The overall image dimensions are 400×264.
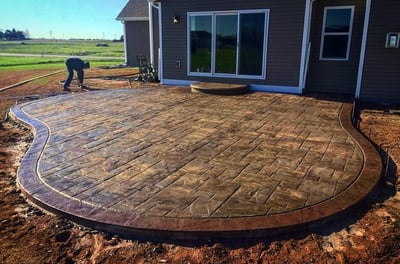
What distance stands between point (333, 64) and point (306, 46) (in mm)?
986

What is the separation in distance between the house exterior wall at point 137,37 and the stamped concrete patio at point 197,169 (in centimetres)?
1198

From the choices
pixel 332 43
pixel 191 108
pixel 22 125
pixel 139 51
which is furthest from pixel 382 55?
pixel 139 51

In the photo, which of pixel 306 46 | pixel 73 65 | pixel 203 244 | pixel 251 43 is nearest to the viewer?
pixel 203 244

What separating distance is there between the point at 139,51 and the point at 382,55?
44.4ft

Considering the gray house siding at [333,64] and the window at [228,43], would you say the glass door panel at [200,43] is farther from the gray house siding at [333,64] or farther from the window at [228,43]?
the gray house siding at [333,64]

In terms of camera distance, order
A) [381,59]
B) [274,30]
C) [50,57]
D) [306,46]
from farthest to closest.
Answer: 1. [50,57]
2. [274,30]
3. [306,46]
4. [381,59]

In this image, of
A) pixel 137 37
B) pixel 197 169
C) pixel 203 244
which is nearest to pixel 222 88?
pixel 197 169

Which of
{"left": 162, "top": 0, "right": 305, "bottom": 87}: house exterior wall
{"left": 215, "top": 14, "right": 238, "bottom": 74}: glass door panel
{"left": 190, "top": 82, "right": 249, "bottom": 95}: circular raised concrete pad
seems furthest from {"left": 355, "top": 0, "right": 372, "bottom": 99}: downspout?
{"left": 215, "top": 14, "right": 238, "bottom": 74}: glass door panel

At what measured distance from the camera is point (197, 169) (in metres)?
3.66

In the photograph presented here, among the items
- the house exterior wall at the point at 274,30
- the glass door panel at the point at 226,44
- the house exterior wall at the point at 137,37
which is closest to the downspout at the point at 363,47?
the house exterior wall at the point at 274,30

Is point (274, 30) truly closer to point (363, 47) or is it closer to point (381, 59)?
point (363, 47)

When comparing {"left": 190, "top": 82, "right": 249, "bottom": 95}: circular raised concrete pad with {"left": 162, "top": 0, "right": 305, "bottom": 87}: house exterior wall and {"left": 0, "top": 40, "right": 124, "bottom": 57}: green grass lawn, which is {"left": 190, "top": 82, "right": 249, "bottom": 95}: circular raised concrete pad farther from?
{"left": 0, "top": 40, "right": 124, "bottom": 57}: green grass lawn

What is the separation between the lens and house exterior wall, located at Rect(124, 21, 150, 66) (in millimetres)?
17578

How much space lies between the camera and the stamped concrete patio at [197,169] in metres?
2.69
